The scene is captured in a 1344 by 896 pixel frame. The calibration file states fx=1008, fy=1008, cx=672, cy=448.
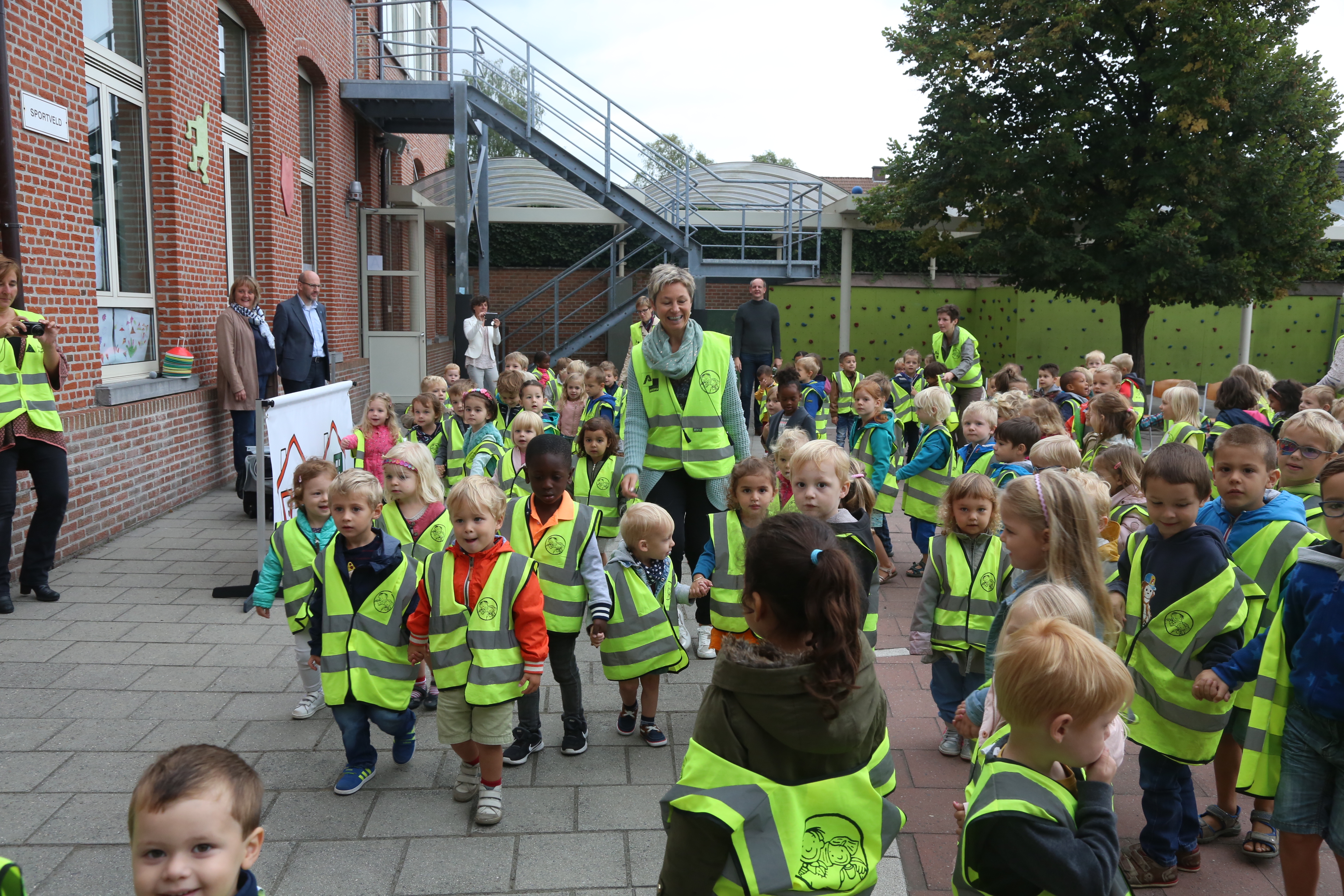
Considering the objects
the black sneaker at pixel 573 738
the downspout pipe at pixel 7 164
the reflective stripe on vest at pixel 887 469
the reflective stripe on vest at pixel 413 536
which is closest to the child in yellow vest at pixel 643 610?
the black sneaker at pixel 573 738

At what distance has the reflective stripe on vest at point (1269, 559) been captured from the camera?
3.43 metres

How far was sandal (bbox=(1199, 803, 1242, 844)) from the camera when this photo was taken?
3.59m

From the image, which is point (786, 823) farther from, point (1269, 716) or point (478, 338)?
point (478, 338)

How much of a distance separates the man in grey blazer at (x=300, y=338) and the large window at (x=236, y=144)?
0.97 m

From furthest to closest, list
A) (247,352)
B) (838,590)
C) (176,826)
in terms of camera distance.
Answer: (247,352), (838,590), (176,826)

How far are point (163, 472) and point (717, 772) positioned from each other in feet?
26.8

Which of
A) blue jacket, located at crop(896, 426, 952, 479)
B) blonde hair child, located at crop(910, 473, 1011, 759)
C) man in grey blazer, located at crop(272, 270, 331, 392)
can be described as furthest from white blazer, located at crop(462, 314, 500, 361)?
blonde hair child, located at crop(910, 473, 1011, 759)

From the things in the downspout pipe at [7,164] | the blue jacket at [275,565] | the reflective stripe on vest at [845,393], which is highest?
the downspout pipe at [7,164]

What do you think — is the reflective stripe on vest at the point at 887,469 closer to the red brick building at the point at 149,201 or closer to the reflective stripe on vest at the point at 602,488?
the reflective stripe on vest at the point at 602,488

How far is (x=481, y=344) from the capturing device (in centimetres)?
1235

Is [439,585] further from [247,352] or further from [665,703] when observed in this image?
[247,352]

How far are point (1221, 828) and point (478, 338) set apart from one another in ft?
33.1

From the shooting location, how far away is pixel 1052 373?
9.59 metres

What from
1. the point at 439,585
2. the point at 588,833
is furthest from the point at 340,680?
the point at 588,833
